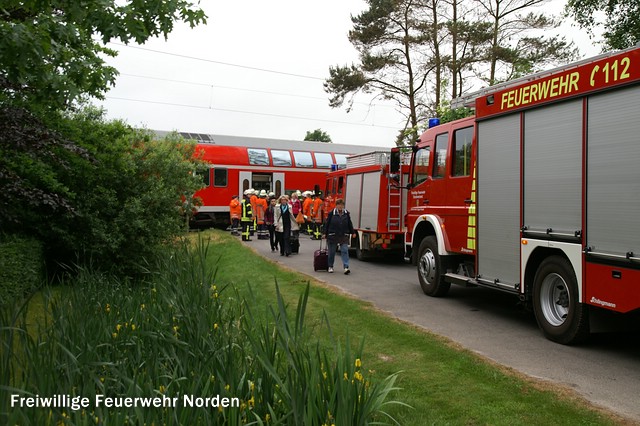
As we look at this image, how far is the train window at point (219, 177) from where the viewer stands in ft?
89.7

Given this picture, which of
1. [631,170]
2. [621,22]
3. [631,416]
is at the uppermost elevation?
[621,22]

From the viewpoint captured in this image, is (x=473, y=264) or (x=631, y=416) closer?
(x=631, y=416)

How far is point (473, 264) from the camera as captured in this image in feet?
29.9

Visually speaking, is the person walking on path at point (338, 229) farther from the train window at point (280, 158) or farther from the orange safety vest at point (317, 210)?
the train window at point (280, 158)

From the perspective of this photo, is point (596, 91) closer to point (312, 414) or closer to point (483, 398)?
point (483, 398)

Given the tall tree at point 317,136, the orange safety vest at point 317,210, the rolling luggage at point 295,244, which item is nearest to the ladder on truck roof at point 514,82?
the rolling luggage at point 295,244

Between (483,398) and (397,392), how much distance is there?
687mm

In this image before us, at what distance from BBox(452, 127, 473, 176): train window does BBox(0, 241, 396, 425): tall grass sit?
533cm

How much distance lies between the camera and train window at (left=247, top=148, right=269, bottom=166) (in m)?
28.8

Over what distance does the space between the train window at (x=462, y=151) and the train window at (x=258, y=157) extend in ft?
65.7

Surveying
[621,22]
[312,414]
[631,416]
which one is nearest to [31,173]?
[312,414]

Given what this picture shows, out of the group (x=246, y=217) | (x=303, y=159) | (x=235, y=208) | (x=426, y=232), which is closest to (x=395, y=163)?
(x=426, y=232)

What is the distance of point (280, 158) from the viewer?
29.9 m

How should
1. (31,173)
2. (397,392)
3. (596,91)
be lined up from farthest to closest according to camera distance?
(31,173) → (596,91) → (397,392)
